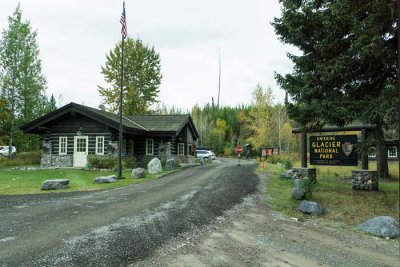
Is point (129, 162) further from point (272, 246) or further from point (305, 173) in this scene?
point (272, 246)

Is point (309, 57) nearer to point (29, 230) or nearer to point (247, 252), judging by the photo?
point (247, 252)

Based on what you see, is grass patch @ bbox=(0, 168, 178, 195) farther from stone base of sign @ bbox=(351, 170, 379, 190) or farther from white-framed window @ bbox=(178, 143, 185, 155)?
white-framed window @ bbox=(178, 143, 185, 155)

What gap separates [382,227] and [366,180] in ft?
16.5

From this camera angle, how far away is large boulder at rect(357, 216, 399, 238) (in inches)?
328

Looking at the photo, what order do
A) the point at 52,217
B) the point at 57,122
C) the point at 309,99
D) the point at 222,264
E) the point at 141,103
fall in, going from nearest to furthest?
1. the point at 222,264
2. the point at 52,217
3. the point at 309,99
4. the point at 57,122
5. the point at 141,103

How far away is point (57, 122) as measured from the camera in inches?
1044

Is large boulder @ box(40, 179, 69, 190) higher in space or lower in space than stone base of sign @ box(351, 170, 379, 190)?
lower

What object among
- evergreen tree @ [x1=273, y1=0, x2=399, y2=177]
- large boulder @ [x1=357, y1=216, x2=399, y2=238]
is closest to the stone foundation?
evergreen tree @ [x1=273, y1=0, x2=399, y2=177]

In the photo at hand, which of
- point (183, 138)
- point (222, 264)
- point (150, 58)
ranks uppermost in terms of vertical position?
point (150, 58)

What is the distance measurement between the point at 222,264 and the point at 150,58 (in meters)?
43.1

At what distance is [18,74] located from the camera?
1262 inches

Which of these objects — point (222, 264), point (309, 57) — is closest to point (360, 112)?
point (309, 57)

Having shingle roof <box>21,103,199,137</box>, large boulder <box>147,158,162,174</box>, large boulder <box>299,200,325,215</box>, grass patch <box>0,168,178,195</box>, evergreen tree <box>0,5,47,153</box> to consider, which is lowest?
large boulder <box>299,200,325,215</box>

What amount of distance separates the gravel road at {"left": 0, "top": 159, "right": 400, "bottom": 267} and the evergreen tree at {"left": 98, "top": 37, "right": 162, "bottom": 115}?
34001mm
